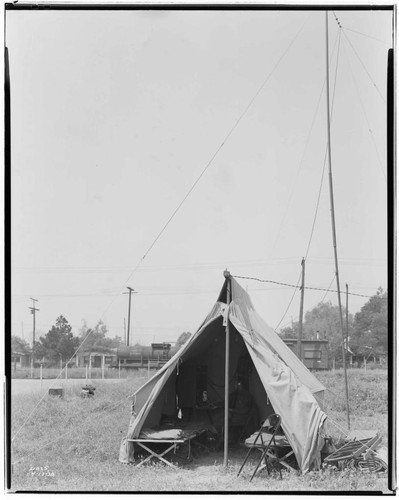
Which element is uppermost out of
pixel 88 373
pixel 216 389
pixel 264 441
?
pixel 216 389

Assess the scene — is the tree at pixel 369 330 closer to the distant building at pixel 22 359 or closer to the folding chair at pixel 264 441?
the distant building at pixel 22 359

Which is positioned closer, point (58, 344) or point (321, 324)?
point (58, 344)

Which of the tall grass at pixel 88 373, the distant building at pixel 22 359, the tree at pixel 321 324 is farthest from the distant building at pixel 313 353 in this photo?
the tree at pixel 321 324

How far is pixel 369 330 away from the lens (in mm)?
35844

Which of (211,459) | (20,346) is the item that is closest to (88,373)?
(20,346)

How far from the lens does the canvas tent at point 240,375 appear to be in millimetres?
7703

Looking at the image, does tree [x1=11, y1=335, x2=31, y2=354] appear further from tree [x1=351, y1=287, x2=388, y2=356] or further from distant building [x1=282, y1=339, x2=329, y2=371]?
tree [x1=351, y1=287, x2=388, y2=356]

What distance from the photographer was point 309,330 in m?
56.4

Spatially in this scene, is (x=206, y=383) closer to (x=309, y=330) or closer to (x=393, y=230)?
(x=393, y=230)

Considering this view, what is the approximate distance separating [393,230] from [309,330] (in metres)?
51.3

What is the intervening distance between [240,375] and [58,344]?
27.5 meters

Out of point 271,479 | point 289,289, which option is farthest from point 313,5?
point 289,289

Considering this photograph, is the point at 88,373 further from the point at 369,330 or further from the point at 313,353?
the point at 369,330

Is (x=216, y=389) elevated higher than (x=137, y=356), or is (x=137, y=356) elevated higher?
(x=216, y=389)
